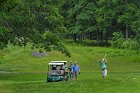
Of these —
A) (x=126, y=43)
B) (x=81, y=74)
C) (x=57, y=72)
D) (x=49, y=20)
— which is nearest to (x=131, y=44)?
(x=126, y=43)

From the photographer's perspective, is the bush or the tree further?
the bush

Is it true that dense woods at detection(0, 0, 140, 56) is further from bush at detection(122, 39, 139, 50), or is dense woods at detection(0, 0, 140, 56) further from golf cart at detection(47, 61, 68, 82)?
golf cart at detection(47, 61, 68, 82)

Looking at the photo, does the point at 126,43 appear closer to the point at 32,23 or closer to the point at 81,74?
the point at 81,74

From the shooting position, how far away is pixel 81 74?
5738 cm

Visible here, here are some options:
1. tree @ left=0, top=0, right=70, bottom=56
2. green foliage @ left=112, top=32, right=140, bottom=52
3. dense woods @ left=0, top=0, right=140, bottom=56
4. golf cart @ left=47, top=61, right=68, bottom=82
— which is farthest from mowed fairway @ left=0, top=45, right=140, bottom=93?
tree @ left=0, top=0, right=70, bottom=56

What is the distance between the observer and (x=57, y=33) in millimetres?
56844

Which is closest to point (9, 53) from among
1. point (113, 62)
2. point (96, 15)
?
point (113, 62)

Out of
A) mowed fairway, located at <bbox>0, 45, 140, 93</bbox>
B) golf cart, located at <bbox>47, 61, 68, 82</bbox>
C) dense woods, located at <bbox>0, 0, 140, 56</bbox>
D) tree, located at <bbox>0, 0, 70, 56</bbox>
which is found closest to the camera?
mowed fairway, located at <bbox>0, 45, 140, 93</bbox>

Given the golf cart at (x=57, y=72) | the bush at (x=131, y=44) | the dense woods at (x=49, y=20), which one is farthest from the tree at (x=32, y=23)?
the bush at (x=131, y=44)

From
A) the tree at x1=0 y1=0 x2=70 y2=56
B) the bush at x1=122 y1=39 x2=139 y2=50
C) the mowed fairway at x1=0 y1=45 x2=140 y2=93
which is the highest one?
the tree at x1=0 y1=0 x2=70 y2=56

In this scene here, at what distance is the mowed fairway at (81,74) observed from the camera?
3622 cm

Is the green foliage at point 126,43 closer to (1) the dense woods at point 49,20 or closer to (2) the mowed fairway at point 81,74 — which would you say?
(1) the dense woods at point 49,20

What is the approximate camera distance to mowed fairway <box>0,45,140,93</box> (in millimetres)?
36219

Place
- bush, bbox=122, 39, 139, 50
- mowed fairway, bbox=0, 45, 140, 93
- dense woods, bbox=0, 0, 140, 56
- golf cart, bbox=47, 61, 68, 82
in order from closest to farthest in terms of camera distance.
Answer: mowed fairway, bbox=0, 45, 140, 93
golf cart, bbox=47, 61, 68, 82
dense woods, bbox=0, 0, 140, 56
bush, bbox=122, 39, 139, 50
